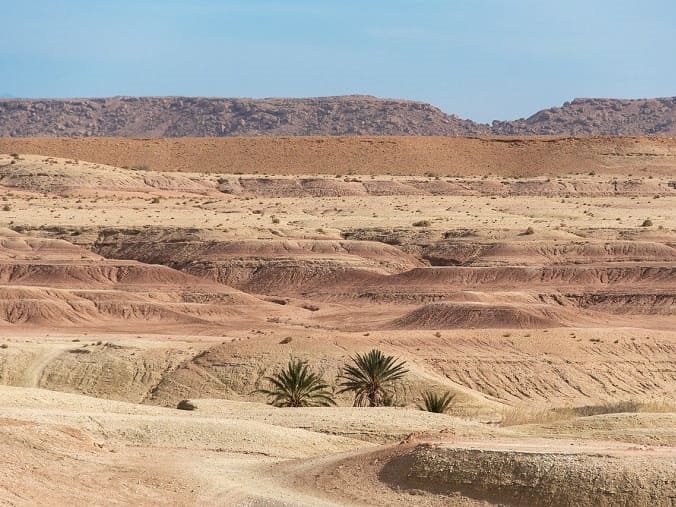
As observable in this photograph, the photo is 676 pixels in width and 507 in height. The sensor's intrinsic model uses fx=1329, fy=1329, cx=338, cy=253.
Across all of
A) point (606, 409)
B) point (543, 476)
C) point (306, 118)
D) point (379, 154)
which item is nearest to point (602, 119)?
point (306, 118)

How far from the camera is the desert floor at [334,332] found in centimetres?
1593

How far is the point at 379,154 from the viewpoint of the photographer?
332ft

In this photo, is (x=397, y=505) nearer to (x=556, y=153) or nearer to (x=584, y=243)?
(x=584, y=243)

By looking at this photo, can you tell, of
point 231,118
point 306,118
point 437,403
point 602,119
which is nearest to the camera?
point 437,403

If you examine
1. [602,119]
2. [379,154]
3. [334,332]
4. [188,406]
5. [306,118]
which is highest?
[602,119]

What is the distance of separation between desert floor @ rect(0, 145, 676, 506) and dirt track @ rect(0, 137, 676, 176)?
4.26 metres

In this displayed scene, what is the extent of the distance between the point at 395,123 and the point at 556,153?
78122 millimetres

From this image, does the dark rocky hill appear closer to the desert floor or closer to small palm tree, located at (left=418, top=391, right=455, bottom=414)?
the desert floor

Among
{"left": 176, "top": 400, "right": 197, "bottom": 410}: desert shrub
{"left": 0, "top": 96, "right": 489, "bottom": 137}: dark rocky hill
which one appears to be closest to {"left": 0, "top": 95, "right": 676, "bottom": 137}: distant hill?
{"left": 0, "top": 96, "right": 489, "bottom": 137}: dark rocky hill

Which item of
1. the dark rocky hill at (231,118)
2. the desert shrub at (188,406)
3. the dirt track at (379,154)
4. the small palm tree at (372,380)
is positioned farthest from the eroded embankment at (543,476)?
the dark rocky hill at (231,118)

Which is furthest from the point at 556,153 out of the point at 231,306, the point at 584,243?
the point at 231,306

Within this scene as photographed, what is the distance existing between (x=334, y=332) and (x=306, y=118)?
482 feet

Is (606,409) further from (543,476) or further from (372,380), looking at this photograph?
(543,476)

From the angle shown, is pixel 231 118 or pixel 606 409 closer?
pixel 606 409
